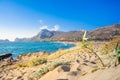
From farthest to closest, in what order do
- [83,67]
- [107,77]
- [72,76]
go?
[83,67] → [72,76] → [107,77]

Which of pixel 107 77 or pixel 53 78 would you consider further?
pixel 53 78

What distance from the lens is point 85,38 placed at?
619cm

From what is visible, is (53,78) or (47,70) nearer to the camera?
(53,78)

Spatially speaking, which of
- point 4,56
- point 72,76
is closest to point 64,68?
point 72,76

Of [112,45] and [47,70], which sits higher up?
[112,45]

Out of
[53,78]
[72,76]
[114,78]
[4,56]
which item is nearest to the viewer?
[114,78]

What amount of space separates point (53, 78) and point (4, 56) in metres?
30.0

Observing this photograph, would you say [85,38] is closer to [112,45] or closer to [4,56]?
[112,45]

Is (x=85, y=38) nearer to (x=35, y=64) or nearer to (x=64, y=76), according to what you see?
(x=64, y=76)

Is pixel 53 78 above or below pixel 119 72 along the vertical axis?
below

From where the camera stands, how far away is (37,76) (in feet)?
23.5

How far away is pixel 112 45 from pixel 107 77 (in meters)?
6.74

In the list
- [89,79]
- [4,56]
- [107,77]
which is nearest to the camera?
[107,77]

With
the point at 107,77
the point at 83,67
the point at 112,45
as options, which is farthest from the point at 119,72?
the point at 112,45
